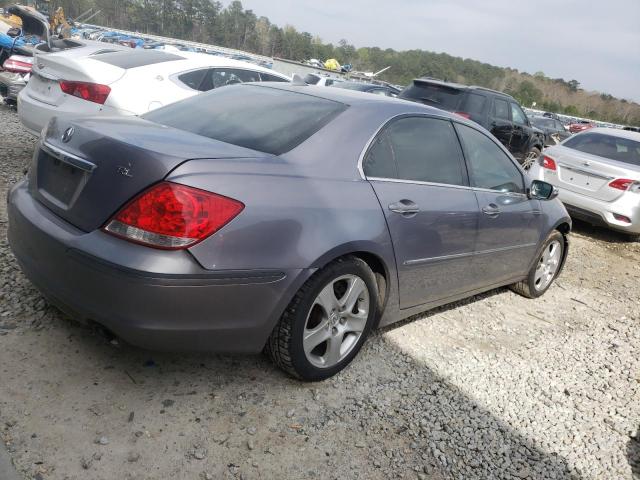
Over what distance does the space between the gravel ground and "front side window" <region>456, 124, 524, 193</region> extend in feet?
3.60

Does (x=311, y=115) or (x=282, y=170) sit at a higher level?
(x=311, y=115)

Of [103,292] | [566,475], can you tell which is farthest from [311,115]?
[566,475]

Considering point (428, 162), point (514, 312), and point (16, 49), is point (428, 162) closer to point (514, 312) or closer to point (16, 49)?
point (514, 312)

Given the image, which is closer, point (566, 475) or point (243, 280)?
point (243, 280)

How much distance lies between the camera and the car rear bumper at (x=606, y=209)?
7051 mm

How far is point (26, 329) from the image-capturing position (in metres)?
2.84

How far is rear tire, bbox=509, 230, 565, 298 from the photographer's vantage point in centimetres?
477

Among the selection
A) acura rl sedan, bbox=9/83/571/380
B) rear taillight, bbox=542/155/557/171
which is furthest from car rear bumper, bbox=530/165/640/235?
acura rl sedan, bbox=9/83/571/380

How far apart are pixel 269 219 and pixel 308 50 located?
116292mm

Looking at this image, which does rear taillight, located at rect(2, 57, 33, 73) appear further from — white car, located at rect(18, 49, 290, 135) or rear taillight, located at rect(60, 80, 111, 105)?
rear taillight, located at rect(60, 80, 111, 105)

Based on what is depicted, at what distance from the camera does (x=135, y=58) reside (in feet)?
18.8

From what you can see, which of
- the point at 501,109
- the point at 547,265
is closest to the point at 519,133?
the point at 501,109

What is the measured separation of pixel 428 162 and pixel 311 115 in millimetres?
837

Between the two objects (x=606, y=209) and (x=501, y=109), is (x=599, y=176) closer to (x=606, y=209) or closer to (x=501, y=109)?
(x=606, y=209)
